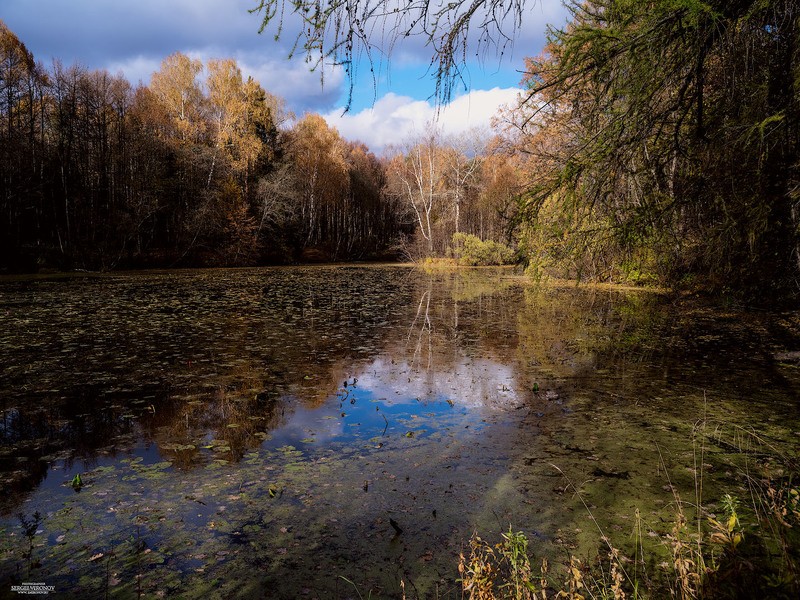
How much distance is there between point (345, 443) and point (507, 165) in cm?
3675

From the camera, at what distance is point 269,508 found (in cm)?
344

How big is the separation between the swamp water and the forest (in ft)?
5.64

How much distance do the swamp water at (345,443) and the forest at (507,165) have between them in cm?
172

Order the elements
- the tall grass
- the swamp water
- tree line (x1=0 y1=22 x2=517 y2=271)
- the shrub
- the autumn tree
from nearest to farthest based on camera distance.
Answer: the tall grass < the swamp water < the autumn tree < tree line (x1=0 y1=22 x2=517 y2=271) < the shrub

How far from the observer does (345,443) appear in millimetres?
4676

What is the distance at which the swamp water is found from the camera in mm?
2914

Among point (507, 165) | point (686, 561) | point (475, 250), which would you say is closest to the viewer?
point (686, 561)

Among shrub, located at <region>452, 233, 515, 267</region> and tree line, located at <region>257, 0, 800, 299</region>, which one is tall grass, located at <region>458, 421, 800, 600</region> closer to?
tree line, located at <region>257, 0, 800, 299</region>

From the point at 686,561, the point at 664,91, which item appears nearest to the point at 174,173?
the point at 664,91

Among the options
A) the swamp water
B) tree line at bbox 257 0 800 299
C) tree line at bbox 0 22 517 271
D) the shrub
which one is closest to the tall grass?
the swamp water

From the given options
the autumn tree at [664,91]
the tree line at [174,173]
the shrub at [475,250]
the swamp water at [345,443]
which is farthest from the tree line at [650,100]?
the shrub at [475,250]

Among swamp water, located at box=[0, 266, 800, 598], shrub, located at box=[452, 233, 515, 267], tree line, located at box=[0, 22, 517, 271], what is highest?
tree line, located at box=[0, 22, 517, 271]

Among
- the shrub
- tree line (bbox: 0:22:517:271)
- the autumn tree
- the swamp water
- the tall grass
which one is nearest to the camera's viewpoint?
the tall grass

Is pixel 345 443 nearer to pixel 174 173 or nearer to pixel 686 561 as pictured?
pixel 686 561
